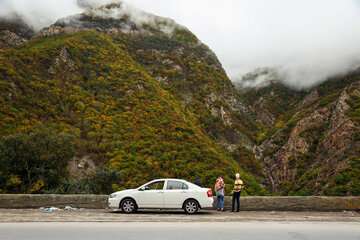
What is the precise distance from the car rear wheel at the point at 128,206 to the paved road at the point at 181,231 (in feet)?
11.4

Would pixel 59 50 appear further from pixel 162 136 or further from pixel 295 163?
pixel 295 163

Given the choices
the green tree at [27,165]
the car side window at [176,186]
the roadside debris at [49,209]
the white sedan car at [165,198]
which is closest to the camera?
the white sedan car at [165,198]

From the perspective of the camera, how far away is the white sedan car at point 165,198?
15859 mm

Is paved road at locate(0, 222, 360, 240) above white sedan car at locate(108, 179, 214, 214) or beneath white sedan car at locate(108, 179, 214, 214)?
beneath

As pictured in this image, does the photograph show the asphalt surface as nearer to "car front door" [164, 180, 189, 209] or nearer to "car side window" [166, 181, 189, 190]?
"car front door" [164, 180, 189, 209]

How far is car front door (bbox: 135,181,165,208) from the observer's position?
15.9 meters

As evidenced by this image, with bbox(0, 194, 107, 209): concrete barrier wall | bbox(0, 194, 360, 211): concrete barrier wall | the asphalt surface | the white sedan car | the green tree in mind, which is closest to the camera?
the asphalt surface

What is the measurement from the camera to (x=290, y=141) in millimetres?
85875

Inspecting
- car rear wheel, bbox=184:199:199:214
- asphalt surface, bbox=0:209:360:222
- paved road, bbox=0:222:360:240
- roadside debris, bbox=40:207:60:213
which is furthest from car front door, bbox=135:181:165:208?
roadside debris, bbox=40:207:60:213

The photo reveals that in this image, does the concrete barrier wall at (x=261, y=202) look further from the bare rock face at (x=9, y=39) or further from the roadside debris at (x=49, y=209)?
the bare rock face at (x=9, y=39)

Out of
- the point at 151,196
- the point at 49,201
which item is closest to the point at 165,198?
the point at 151,196

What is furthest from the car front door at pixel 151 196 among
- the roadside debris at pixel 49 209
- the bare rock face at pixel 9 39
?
the bare rock face at pixel 9 39

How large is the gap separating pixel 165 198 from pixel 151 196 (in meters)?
0.55

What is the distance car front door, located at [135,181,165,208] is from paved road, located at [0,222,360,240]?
3181 mm
